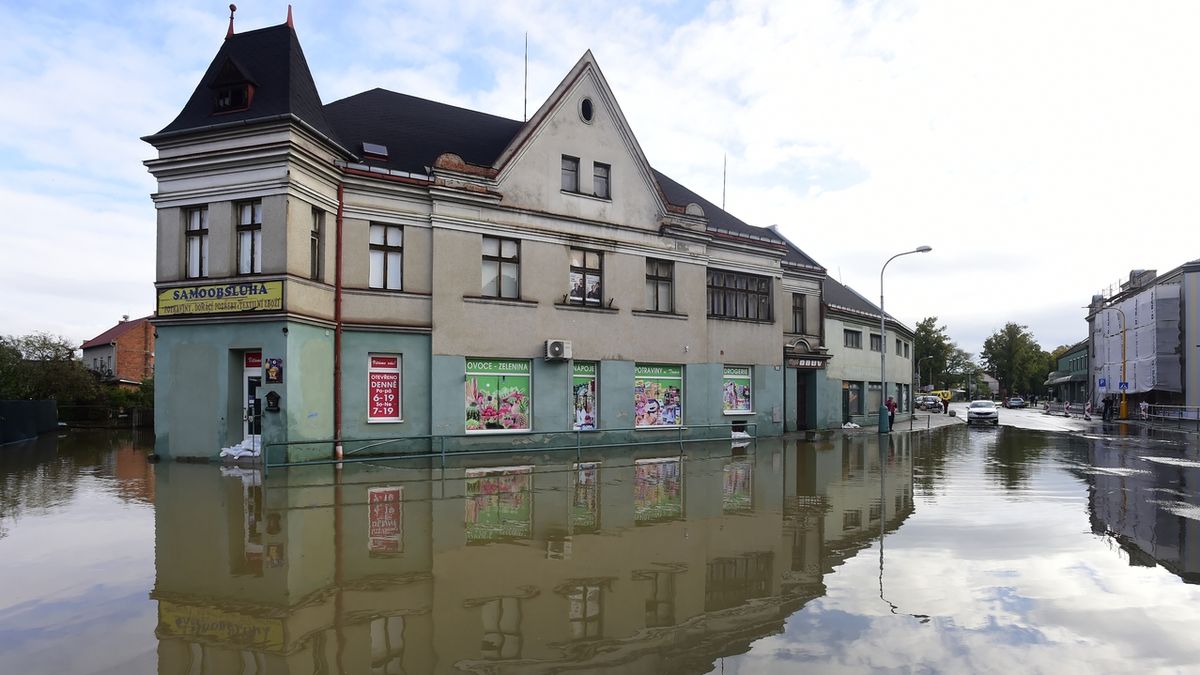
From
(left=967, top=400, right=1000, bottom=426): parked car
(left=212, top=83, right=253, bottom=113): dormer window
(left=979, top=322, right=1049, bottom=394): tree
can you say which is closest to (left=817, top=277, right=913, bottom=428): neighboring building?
(left=967, top=400, right=1000, bottom=426): parked car

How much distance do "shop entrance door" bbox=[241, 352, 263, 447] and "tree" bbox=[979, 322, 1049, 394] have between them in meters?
126

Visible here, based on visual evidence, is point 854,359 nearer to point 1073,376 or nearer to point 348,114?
point 348,114

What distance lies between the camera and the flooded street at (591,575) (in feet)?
18.3

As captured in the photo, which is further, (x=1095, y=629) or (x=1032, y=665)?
(x=1095, y=629)

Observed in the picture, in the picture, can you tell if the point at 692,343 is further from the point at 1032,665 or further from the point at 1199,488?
the point at 1032,665

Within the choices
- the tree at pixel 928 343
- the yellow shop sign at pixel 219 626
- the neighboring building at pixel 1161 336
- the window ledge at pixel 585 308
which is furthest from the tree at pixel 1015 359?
the yellow shop sign at pixel 219 626

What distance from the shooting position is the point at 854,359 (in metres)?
39.8

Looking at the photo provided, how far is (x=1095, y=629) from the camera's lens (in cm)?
627

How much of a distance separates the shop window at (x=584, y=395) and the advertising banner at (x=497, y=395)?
6.05 ft

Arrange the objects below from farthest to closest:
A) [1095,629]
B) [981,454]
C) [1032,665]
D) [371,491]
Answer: [981,454], [371,491], [1095,629], [1032,665]

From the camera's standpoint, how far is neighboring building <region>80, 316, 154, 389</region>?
6259 centimetres

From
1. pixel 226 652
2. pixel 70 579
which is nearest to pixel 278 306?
pixel 70 579

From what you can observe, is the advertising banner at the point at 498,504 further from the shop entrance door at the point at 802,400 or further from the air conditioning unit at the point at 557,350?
the shop entrance door at the point at 802,400

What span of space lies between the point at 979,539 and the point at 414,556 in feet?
24.6
